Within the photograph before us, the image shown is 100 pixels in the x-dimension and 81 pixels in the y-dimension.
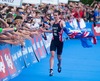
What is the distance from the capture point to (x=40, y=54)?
18.7 meters

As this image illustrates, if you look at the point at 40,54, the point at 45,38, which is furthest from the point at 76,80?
the point at 45,38

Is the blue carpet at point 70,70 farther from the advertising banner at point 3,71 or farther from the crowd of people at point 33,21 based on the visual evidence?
the advertising banner at point 3,71

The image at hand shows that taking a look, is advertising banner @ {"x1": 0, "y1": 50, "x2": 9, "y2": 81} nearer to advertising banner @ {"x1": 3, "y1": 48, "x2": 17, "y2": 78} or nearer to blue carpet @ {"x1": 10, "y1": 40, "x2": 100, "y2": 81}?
advertising banner @ {"x1": 3, "y1": 48, "x2": 17, "y2": 78}

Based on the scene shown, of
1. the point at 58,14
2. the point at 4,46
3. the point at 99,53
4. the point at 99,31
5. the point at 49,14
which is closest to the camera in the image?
the point at 4,46

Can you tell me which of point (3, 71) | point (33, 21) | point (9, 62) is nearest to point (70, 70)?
point (9, 62)

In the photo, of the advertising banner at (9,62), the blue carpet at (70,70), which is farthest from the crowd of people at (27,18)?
the blue carpet at (70,70)

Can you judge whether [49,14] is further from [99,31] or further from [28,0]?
[99,31]

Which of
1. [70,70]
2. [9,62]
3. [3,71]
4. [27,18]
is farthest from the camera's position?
[27,18]

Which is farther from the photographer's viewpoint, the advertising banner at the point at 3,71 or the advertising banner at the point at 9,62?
the advertising banner at the point at 9,62

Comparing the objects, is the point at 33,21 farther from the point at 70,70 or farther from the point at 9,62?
the point at 9,62

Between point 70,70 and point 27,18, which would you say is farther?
point 27,18

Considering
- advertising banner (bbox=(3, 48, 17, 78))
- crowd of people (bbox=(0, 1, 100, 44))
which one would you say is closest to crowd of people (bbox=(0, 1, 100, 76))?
crowd of people (bbox=(0, 1, 100, 44))

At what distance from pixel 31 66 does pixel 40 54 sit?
7.45 ft

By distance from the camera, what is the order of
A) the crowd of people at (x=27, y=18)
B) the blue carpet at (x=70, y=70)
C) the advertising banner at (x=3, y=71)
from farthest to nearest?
the blue carpet at (x=70, y=70) → the crowd of people at (x=27, y=18) → the advertising banner at (x=3, y=71)
